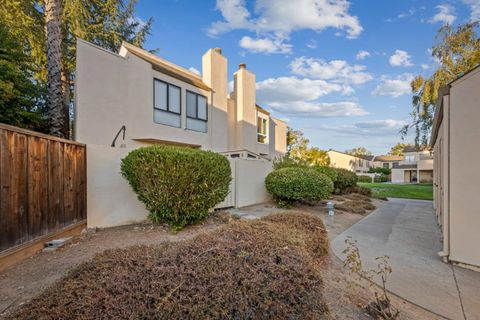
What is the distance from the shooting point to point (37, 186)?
14.5 feet

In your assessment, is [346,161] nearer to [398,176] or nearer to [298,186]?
[398,176]

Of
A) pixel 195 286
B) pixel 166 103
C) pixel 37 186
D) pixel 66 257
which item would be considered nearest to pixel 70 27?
pixel 166 103

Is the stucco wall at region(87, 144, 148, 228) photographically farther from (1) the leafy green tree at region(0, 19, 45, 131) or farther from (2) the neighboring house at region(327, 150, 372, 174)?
(2) the neighboring house at region(327, 150, 372, 174)

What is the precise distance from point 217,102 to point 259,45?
4070mm

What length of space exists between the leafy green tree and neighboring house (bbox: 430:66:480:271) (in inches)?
470

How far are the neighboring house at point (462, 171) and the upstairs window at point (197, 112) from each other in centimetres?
1038

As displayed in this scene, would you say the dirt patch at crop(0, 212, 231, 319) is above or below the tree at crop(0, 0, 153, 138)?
below

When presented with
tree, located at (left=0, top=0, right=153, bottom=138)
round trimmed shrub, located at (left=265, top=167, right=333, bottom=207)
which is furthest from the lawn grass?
tree, located at (left=0, top=0, right=153, bottom=138)

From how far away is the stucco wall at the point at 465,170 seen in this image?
4.22 metres

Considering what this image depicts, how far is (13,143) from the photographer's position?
151 inches

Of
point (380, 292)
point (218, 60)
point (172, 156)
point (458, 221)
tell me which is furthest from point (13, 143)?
point (218, 60)

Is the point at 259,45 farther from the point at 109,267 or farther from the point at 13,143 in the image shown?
the point at 109,267

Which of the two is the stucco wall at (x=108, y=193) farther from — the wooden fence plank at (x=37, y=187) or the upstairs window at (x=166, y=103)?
the upstairs window at (x=166, y=103)

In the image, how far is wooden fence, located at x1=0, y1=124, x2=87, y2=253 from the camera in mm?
3733
